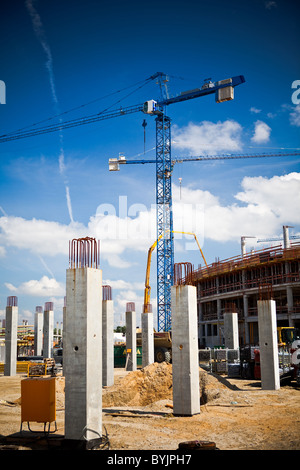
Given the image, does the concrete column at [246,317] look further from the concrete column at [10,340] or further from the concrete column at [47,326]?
the concrete column at [10,340]

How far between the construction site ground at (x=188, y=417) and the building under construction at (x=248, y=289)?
637 inches

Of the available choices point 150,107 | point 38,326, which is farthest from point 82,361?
point 150,107

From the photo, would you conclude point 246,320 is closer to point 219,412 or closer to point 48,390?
point 219,412

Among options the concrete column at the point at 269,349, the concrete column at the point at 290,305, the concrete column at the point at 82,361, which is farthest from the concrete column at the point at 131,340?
the concrete column at the point at 82,361

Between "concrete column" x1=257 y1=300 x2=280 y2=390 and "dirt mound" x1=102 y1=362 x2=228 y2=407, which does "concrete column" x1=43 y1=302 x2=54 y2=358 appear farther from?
"concrete column" x1=257 y1=300 x2=280 y2=390

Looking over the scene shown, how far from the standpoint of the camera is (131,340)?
2944cm

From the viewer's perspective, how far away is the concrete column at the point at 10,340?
94.9ft

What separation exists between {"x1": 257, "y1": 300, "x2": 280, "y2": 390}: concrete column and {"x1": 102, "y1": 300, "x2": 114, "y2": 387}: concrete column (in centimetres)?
734

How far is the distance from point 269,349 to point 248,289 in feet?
86.1

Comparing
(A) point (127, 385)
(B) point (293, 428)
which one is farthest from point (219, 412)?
(A) point (127, 385)

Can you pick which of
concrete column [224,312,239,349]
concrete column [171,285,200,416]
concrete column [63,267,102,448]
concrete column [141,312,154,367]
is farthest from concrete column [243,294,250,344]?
concrete column [63,267,102,448]

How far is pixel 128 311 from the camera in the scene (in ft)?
99.2

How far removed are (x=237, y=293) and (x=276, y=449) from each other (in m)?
37.2

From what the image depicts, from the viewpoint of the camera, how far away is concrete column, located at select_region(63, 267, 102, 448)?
29.1 feet
